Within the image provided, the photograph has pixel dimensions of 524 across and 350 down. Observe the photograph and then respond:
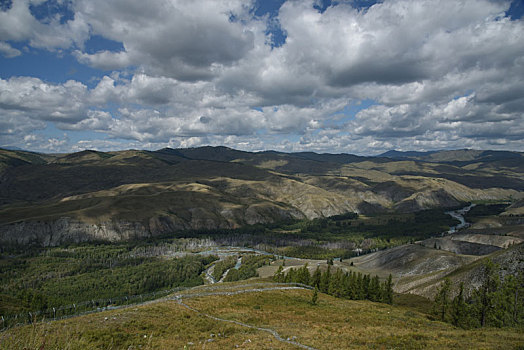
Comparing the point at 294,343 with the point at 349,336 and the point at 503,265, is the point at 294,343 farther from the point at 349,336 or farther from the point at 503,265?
the point at 503,265

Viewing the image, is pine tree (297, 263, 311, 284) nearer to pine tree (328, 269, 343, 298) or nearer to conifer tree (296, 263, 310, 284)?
conifer tree (296, 263, 310, 284)

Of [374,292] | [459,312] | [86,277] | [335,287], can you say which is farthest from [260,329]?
[86,277]

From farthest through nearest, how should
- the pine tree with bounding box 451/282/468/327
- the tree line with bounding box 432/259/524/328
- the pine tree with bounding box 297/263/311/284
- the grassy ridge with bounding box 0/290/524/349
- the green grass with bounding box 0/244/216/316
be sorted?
1. the green grass with bounding box 0/244/216/316
2. the pine tree with bounding box 297/263/311/284
3. the pine tree with bounding box 451/282/468/327
4. the tree line with bounding box 432/259/524/328
5. the grassy ridge with bounding box 0/290/524/349

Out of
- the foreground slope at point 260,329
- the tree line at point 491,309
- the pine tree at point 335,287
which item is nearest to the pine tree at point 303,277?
the pine tree at point 335,287

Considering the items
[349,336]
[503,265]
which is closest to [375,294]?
[503,265]

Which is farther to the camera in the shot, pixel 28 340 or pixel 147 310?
pixel 147 310

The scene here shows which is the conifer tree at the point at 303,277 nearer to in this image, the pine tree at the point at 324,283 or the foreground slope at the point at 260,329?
the pine tree at the point at 324,283

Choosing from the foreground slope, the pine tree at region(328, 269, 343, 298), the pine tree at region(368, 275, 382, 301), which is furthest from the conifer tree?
the foreground slope

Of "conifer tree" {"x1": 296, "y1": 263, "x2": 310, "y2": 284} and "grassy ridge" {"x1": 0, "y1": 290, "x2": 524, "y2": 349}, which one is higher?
"grassy ridge" {"x1": 0, "y1": 290, "x2": 524, "y2": 349}
